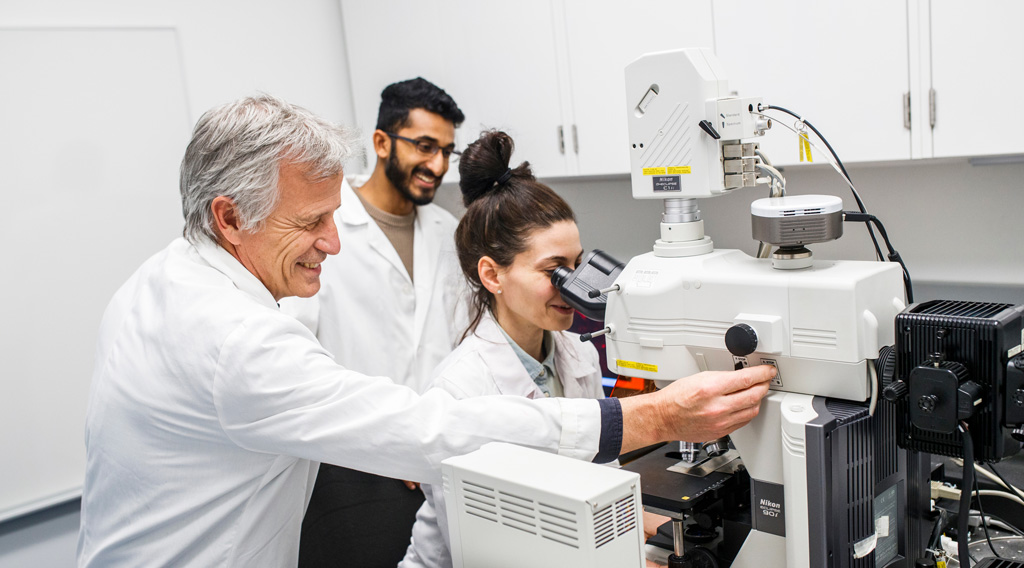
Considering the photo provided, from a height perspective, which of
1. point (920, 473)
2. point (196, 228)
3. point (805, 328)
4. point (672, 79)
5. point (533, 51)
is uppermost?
point (533, 51)

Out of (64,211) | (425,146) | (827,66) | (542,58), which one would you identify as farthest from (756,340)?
(64,211)

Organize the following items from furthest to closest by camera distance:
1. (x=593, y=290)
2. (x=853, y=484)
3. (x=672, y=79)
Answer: (x=593, y=290) → (x=672, y=79) → (x=853, y=484)

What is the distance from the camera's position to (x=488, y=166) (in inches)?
60.1

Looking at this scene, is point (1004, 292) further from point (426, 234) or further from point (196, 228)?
point (196, 228)

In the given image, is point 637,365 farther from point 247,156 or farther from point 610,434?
point 247,156

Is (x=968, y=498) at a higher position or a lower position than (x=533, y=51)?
lower

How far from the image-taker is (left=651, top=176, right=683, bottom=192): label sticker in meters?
1.14

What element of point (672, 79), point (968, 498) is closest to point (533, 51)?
point (672, 79)

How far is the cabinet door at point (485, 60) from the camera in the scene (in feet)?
6.93

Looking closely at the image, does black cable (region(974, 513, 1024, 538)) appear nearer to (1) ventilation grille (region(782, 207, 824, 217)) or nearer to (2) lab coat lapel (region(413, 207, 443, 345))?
(1) ventilation grille (region(782, 207, 824, 217))

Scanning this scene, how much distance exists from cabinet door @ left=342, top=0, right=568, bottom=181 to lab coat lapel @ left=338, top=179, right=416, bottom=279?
0.33 meters

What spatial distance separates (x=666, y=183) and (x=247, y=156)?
596mm

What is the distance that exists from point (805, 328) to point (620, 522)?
0.35m

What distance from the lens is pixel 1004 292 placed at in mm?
1762
